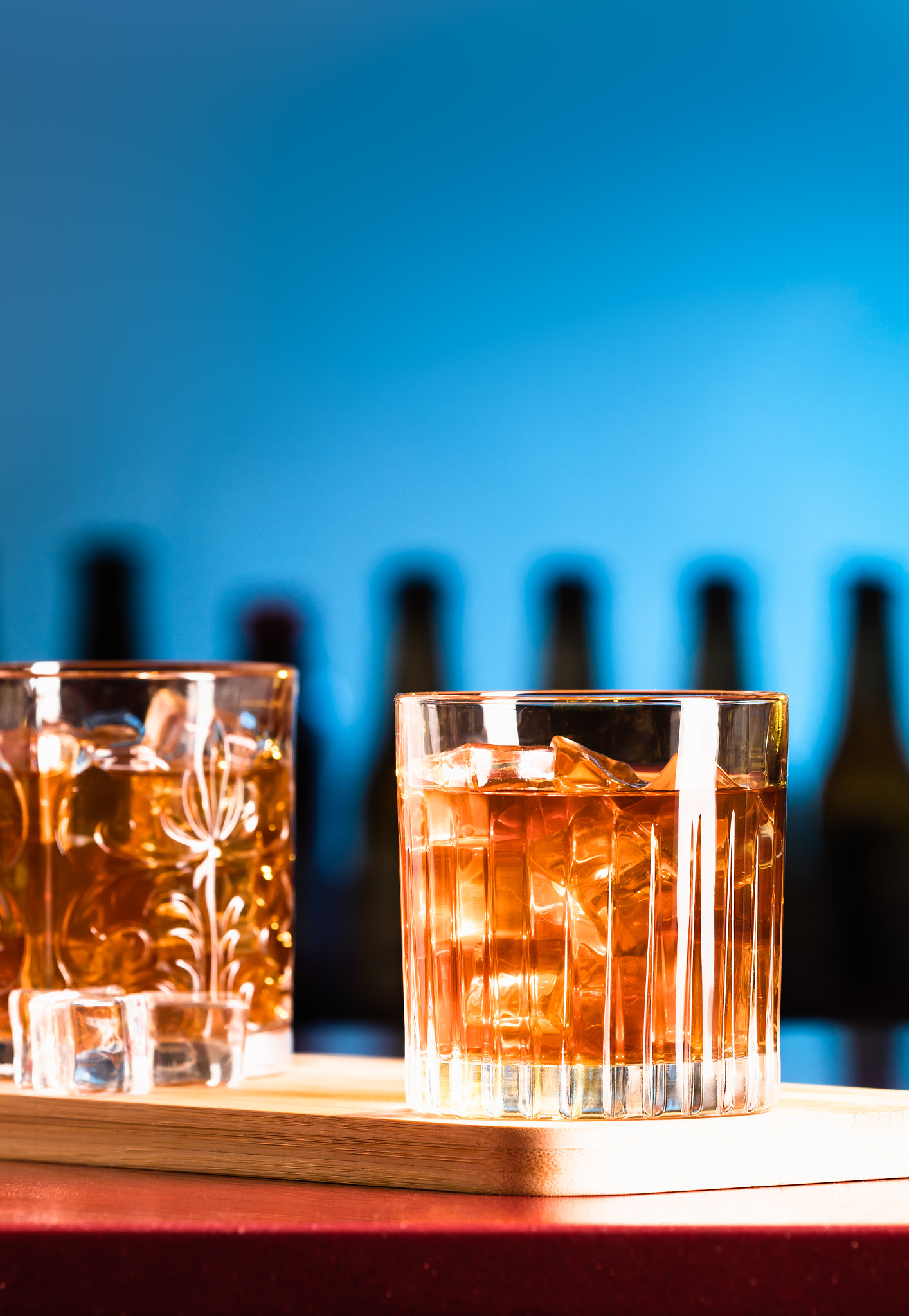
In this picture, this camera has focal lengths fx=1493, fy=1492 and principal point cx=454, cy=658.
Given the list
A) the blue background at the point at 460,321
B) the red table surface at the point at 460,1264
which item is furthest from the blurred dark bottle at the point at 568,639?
the red table surface at the point at 460,1264

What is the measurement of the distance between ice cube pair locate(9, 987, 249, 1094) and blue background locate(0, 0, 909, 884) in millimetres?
599

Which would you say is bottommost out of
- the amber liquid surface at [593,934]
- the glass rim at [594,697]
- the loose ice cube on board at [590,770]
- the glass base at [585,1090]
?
the glass base at [585,1090]

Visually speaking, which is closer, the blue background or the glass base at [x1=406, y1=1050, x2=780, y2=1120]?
the glass base at [x1=406, y1=1050, x2=780, y2=1120]

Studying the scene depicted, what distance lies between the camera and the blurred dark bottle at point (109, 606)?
52.8 inches

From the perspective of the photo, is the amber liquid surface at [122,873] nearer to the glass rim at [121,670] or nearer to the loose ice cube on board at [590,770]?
the glass rim at [121,670]

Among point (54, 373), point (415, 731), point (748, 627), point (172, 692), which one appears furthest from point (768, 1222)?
point (54, 373)

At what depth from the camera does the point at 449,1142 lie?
597 millimetres

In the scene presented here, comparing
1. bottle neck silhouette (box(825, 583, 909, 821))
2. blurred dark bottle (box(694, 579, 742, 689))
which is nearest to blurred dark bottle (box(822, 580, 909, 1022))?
bottle neck silhouette (box(825, 583, 909, 821))

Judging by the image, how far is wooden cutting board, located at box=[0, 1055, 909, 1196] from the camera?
582 millimetres

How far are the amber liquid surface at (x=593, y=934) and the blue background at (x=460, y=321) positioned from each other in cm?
68

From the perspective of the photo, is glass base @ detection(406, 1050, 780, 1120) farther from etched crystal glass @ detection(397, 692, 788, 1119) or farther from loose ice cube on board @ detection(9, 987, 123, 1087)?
loose ice cube on board @ detection(9, 987, 123, 1087)

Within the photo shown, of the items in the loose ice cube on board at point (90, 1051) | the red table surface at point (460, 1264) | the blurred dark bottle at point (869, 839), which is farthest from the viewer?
the blurred dark bottle at point (869, 839)

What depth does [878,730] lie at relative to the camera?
52.7 inches

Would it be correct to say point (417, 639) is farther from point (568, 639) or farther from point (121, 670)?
point (121, 670)
